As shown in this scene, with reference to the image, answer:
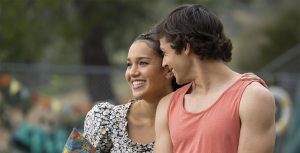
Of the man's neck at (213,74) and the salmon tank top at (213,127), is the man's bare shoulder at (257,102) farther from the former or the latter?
the man's neck at (213,74)

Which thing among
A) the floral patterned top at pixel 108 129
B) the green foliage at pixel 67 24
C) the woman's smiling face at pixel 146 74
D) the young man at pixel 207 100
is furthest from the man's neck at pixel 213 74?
the green foliage at pixel 67 24

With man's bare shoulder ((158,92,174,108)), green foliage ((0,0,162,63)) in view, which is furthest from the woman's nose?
green foliage ((0,0,162,63))

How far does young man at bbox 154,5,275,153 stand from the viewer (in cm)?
322

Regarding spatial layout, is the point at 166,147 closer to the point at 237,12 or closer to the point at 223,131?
the point at 223,131

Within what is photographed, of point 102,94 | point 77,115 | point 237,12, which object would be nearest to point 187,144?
point 77,115

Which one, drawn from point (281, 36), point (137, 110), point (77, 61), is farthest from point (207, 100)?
point (77, 61)

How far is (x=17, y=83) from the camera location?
10680mm

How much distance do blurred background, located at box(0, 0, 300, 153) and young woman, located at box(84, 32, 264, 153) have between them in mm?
6004

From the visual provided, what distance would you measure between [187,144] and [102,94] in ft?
30.9

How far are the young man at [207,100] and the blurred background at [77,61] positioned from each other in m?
6.50

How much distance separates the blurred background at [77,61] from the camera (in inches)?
421

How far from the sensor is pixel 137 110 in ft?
13.2

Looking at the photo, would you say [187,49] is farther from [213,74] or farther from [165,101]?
[165,101]

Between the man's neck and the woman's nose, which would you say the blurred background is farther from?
the man's neck
